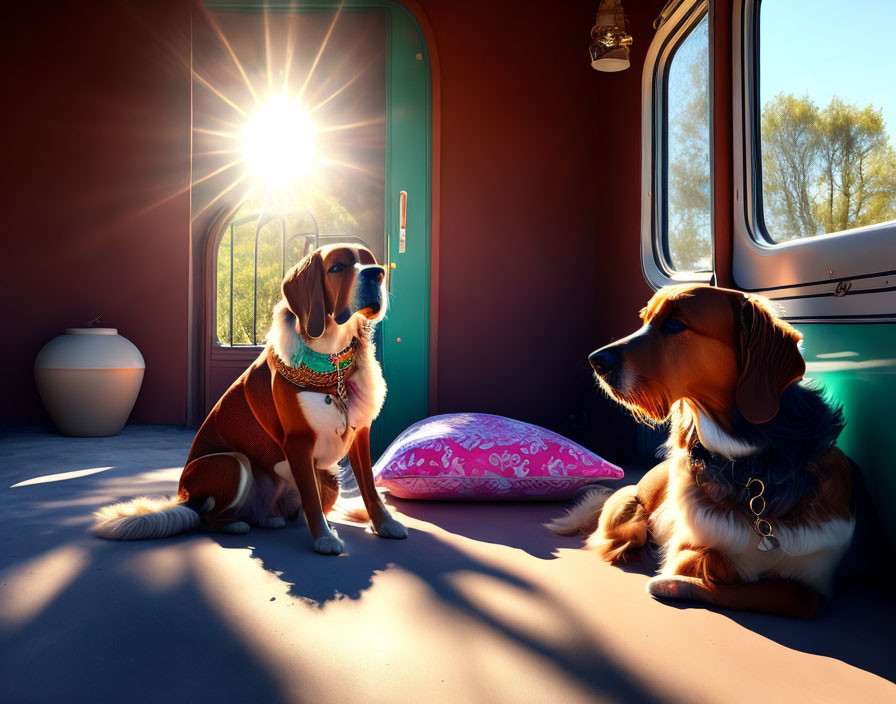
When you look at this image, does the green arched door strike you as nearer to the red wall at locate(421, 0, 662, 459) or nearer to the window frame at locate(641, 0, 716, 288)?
the red wall at locate(421, 0, 662, 459)

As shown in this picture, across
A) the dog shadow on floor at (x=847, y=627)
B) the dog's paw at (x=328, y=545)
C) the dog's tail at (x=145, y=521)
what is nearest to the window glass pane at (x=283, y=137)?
the dog's tail at (x=145, y=521)

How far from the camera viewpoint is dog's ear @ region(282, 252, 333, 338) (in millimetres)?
1763

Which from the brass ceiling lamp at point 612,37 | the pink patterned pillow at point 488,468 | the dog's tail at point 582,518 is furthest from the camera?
the brass ceiling lamp at point 612,37

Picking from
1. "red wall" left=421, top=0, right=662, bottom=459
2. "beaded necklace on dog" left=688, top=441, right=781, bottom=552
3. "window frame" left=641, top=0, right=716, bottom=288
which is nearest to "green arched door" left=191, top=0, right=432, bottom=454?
"red wall" left=421, top=0, right=662, bottom=459

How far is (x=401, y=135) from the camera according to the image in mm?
3930

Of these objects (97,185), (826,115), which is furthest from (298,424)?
(97,185)

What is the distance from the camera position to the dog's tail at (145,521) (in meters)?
1.80

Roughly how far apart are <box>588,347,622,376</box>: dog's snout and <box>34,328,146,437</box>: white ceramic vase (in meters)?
3.74

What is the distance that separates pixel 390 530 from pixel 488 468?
0.58 meters

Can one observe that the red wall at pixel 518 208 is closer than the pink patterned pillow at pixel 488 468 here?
No

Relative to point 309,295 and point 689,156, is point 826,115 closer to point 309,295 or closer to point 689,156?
point 689,156

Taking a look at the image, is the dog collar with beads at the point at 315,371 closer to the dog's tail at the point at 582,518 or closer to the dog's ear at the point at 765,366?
the dog's tail at the point at 582,518

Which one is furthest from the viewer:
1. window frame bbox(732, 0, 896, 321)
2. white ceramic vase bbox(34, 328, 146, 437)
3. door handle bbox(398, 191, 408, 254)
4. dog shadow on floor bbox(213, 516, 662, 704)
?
white ceramic vase bbox(34, 328, 146, 437)

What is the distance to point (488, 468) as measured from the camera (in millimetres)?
2373
